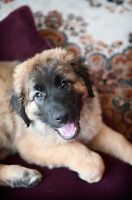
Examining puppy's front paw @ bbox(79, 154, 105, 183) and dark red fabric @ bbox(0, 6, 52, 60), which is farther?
dark red fabric @ bbox(0, 6, 52, 60)

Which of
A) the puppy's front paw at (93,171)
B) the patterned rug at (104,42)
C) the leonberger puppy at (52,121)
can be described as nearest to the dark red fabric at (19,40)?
the leonberger puppy at (52,121)

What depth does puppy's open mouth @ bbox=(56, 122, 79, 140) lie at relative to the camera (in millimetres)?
1661

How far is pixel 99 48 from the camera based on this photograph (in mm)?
3055

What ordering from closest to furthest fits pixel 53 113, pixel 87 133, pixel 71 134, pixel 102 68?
1. pixel 53 113
2. pixel 71 134
3. pixel 87 133
4. pixel 102 68

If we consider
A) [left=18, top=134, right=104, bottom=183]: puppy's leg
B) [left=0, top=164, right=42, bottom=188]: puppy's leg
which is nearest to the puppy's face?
[left=18, top=134, right=104, bottom=183]: puppy's leg

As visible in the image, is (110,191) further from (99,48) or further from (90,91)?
(99,48)

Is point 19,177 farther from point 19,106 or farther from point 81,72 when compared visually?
point 81,72

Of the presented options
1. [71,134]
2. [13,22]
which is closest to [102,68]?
[13,22]

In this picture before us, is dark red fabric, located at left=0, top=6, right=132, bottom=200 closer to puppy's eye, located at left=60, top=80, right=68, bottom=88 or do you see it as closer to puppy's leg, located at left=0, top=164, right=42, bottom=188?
puppy's leg, located at left=0, top=164, right=42, bottom=188

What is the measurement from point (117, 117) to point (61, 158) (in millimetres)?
917

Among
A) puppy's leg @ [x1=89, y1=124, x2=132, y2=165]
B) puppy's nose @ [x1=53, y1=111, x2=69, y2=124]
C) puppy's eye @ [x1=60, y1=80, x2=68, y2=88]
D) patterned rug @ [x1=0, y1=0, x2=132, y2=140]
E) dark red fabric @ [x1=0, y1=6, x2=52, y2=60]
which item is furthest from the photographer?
patterned rug @ [x1=0, y1=0, x2=132, y2=140]

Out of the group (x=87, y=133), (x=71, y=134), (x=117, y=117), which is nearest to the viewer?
(x=71, y=134)

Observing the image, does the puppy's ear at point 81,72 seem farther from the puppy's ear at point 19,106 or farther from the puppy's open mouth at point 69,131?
the puppy's ear at point 19,106

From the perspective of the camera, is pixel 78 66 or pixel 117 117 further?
pixel 117 117
